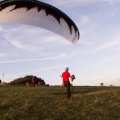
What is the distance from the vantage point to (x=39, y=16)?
23.2 meters

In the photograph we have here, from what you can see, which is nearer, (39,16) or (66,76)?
(39,16)

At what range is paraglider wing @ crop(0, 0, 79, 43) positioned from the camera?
2111 cm

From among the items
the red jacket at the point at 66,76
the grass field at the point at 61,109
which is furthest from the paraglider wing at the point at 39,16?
the grass field at the point at 61,109

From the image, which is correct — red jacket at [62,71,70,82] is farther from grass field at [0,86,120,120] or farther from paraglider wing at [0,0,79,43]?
paraglider wing at [0,0,79,43]

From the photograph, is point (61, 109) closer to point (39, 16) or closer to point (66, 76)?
point (66, 76)

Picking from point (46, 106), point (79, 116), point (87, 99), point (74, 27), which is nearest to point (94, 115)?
point (79, 116)

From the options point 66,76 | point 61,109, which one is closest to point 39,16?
point 66,76

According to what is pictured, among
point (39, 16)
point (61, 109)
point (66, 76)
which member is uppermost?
point (39, 16)

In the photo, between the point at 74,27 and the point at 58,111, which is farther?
the point at 74,27

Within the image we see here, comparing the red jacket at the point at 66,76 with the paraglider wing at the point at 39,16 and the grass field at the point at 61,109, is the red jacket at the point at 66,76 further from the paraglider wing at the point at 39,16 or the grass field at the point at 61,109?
the paraglider wing at the point at 39,16

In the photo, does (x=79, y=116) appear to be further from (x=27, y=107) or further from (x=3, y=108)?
(x=3, y=108)

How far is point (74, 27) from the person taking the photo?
23953mm

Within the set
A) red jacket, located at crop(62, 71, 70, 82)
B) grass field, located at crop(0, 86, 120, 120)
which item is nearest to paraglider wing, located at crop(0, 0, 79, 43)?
red jacket, located at crop(62, 71, 70, 82)

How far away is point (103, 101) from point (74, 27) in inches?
227
